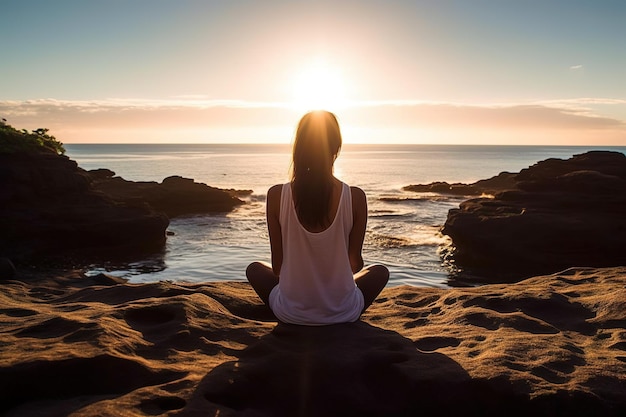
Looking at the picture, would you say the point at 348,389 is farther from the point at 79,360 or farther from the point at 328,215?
the point at 79,360

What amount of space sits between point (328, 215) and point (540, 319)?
9.11ft

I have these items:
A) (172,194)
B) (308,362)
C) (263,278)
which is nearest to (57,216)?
(172,194)

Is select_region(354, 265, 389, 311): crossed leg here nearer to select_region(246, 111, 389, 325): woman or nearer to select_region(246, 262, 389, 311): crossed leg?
select_region(246, 262, 389, 311): crossed leg

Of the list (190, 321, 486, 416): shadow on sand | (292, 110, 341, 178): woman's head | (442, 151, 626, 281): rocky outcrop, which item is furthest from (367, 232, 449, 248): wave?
(190, 321, 486, 416): shadow on sand

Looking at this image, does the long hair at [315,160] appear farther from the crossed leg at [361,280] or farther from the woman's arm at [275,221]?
the crossed leg at [361,280]

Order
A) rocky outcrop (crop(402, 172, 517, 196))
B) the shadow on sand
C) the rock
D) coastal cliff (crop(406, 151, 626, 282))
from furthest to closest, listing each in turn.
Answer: rocky outcrop (crop(402, 172, 517, 196)) → coastal cliff (crop(406, 151, 626, 282)) → the rock → the shadow on sand

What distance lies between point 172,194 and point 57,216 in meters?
15.2

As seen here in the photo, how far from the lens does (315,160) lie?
4762 millimetres

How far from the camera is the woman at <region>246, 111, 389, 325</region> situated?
4.77 metres

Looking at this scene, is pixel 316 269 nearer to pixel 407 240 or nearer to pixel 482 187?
pixel 407 240

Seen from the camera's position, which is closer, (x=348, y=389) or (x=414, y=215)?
(x=348, y=389)

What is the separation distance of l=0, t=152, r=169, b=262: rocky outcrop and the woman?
15.0m

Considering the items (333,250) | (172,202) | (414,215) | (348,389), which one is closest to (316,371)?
(348,389)

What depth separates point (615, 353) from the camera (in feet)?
14.9
